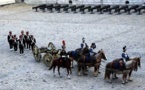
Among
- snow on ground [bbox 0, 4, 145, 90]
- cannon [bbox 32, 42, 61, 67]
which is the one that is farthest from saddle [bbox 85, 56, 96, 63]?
cannon [bbox 32, 42, 61, 67]

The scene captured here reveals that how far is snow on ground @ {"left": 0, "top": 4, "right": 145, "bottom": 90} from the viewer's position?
12.6m

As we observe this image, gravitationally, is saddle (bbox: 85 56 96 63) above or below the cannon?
above

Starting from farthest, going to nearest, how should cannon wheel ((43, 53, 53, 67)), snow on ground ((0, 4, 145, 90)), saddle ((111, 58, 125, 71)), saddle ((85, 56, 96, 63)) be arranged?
cannon wheel ((43, 53, 53, 67)) < saddle ((85, 56, 96, 63)) < snow on ground ((0, 4, 145, 90)) < saddle ((111, 58, 125, 71))

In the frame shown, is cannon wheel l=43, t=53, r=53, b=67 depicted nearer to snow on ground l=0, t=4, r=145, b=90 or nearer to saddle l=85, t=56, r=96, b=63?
snow on ground l=0, t=4, r=145, b=90

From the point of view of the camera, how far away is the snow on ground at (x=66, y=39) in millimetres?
12602

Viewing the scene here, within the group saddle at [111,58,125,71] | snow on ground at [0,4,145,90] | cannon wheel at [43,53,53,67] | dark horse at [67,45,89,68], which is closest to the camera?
saddle at [111,58,125,71]

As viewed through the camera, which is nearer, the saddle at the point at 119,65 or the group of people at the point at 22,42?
the saddle at the point at 119,65

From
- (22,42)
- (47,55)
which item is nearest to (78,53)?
(47,55)

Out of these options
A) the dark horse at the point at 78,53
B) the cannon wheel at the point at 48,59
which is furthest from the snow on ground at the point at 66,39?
the dark horse at the point at 78,53

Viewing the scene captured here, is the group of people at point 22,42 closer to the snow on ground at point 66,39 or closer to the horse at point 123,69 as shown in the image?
the snow on ground at point 66,39

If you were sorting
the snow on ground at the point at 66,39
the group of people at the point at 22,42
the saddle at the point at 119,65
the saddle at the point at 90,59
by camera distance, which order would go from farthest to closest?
the group of people at the point at 22,42, the saddle at the point at 90,59, the snow on ground at the point at 66,39, the saddle at the point at 119,65

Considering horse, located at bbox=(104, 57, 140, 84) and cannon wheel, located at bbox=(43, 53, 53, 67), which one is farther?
cannon wheel, located at bbox=(43, 53, 53, 67)

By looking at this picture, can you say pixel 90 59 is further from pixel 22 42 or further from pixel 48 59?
pixel 22 42

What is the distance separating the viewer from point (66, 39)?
19891 mm
